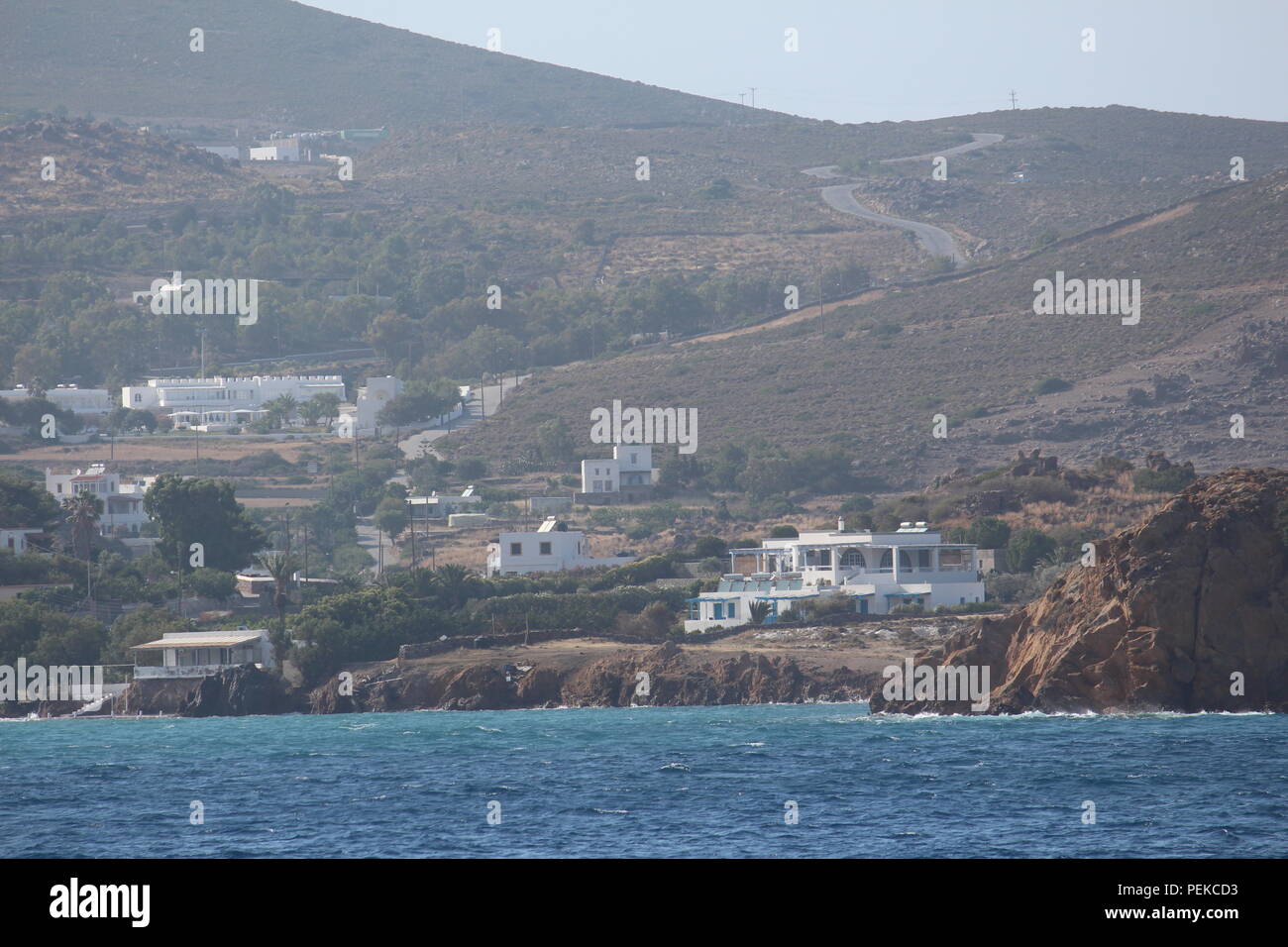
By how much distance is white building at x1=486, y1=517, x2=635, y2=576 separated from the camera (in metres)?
89.4

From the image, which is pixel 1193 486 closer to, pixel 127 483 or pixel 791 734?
pixel 791 734

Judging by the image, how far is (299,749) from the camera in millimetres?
52906

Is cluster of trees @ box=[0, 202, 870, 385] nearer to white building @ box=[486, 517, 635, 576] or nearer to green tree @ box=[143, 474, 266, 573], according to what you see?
white building @ box=[486, 517, 635, 576]

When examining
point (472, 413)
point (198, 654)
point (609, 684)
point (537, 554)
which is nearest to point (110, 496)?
point (537, 554)

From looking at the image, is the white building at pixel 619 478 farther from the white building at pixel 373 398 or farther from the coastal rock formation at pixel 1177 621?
the coastal rock formation at pixel 1177 621

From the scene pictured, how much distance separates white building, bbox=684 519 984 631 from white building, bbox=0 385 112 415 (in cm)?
8357

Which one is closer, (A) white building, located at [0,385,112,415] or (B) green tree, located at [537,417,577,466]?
(B) green tree, located at [537,417,577,466]

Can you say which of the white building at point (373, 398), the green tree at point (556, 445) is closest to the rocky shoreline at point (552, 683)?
the green tree at point (556, 445)

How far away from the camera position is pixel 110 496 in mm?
106000

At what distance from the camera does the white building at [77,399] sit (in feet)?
485

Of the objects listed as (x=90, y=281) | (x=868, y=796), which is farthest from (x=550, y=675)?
(x=90, y=281)

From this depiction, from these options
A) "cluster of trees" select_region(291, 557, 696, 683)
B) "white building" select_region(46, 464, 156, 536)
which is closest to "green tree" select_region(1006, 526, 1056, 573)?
"cluster of trees" select_region(291, 557, 696, 683)

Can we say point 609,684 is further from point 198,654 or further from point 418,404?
point 418,404

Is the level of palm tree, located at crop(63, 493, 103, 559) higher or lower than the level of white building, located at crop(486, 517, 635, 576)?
higher
